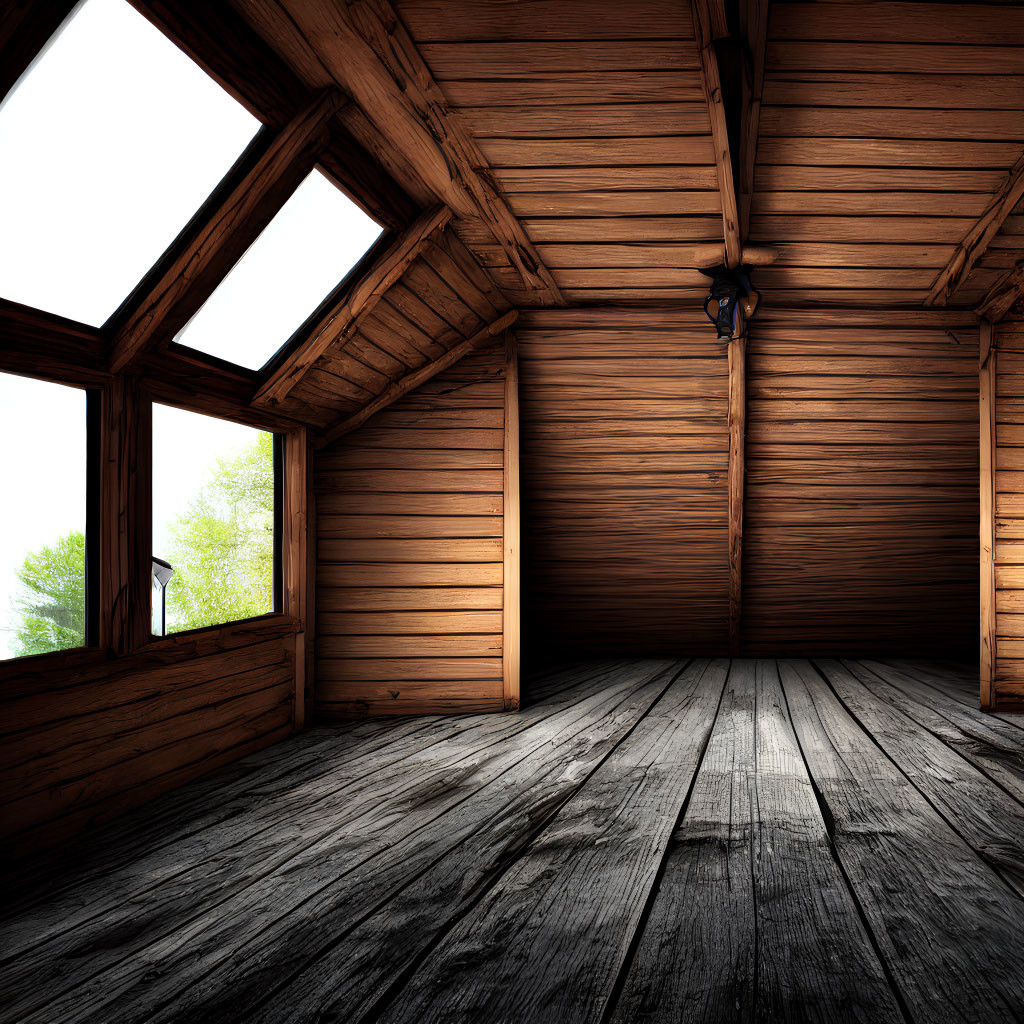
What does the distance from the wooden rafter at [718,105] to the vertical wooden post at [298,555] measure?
215 centimetres

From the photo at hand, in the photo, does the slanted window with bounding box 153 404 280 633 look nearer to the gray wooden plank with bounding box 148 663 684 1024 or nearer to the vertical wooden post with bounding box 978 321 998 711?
the gray wooden plank with bounding box 148 663 684 1024

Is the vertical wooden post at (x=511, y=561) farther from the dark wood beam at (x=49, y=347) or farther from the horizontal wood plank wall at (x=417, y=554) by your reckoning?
the dark wood beam at (x=49, y=347)

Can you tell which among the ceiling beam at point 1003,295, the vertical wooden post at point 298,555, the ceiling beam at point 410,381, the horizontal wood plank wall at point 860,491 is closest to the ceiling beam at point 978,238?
the ceiling beam at point 1003,295

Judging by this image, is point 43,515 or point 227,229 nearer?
point 43,515

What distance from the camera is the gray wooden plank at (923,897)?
1.39m

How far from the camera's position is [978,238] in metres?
3.07

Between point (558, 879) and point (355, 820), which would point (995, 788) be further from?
point (355, 820)

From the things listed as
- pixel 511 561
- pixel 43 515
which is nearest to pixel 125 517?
pixel 43 515

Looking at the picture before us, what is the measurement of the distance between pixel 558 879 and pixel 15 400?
6.43 feet

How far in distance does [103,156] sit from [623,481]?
3235 millimetres

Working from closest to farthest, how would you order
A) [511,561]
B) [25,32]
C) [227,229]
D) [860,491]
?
[25,32]
[227,229]
[511,561]
[860,491]

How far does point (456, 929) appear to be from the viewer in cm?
164

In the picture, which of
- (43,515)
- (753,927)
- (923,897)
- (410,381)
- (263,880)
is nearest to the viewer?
(753,927)

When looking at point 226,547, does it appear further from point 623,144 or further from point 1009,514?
point 1009,514
